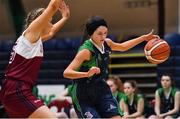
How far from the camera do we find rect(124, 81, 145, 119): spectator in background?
9.15 meters

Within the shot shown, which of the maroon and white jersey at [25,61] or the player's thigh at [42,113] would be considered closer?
the player's thigh at [42,113]

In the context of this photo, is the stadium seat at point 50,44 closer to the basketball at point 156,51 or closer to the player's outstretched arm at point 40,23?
the basketball at point 156,51

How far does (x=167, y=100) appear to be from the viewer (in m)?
9.02

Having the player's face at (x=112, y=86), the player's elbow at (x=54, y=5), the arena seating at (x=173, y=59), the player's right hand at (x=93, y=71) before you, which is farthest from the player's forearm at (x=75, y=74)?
the arena seating at (x=173, y=59)

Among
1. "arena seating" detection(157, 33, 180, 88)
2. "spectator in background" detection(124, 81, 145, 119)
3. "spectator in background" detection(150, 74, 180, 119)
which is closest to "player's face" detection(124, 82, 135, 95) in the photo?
"spectator in background" detection(124, 81, 145, 119)

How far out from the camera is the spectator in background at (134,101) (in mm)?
9147

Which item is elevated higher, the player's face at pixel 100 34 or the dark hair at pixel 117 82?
the player's face at pixel 100 34

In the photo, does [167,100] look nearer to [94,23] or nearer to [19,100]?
[94,23]

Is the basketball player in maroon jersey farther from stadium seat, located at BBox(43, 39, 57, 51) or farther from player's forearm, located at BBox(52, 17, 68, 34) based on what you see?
stadium seat, located at BBox(43, 39, 57, 51)

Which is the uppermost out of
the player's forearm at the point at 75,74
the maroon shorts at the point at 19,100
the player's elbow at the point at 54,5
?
the player's elbow at the point at 54,5

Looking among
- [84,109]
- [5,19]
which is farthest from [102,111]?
[5,19]

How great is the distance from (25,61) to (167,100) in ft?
16.0

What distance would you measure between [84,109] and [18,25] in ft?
26.2

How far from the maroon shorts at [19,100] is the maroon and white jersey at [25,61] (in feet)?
0.22
